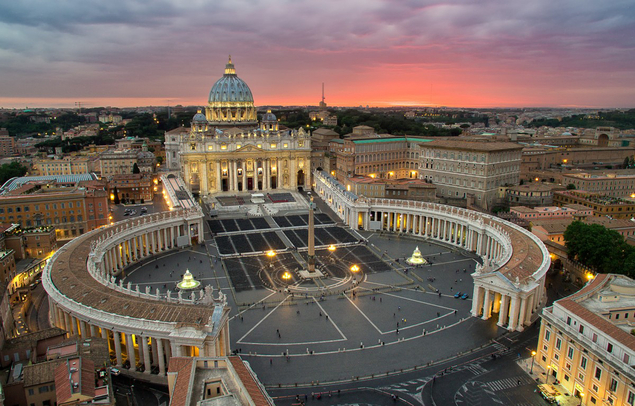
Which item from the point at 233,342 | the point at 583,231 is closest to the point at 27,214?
the point at 233,342

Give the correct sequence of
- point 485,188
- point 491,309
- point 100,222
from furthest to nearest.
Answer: point 485,188, point 100,222, point 491,309

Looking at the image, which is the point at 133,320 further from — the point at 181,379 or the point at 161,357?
the point at 181,379

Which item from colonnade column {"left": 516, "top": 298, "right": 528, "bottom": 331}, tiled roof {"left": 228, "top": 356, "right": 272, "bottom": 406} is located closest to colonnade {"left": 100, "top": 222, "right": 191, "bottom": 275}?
tiled roof {"left": 228, "top": 356, "right": 272, "bottom": 406}

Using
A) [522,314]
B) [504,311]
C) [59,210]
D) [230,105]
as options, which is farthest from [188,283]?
[230,105]

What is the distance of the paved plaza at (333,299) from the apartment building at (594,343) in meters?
6.94

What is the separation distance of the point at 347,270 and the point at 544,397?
2918 cm

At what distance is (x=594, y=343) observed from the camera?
3369cm

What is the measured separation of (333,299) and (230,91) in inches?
3875

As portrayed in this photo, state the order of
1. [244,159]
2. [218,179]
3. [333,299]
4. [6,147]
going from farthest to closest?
[6,147] < [244,159] < [218,179] < [333,299]

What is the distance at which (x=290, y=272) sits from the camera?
6031 cm

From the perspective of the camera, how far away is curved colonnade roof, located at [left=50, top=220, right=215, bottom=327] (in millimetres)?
37250

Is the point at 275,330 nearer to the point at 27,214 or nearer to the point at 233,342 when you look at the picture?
the point at 233,342

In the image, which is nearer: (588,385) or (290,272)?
(588,385)

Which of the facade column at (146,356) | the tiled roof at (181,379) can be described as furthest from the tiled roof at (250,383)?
the facade column at (146,356)
